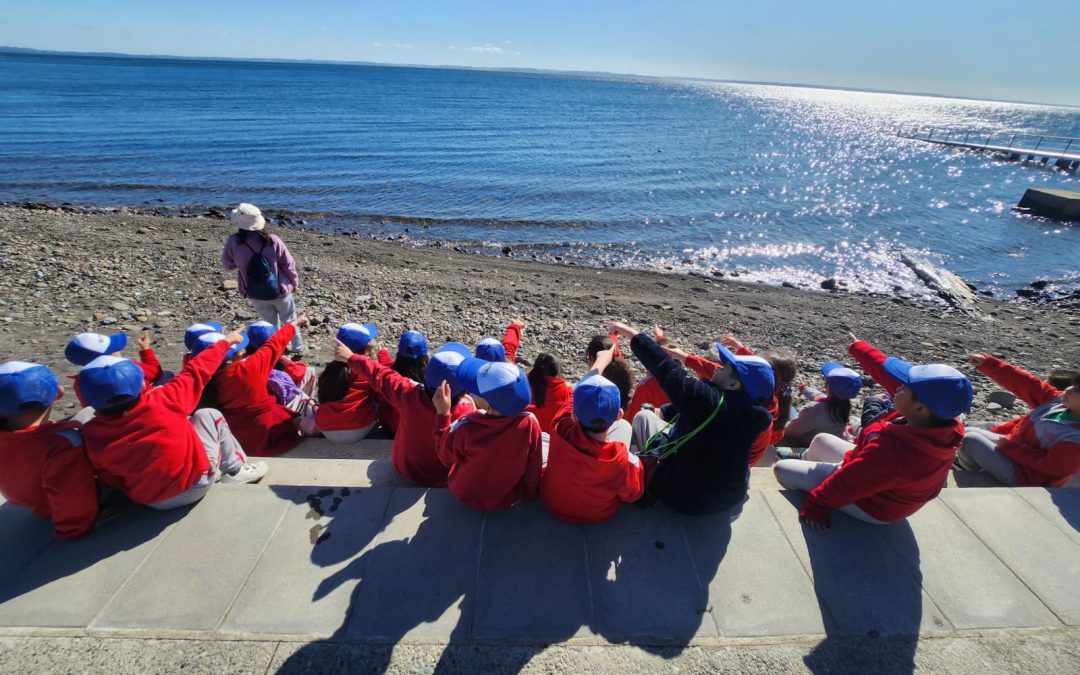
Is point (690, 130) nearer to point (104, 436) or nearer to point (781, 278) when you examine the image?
point (781, 278)

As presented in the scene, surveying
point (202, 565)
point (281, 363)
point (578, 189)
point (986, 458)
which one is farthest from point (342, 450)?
point (578, 189)

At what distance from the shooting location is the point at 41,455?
300 cm

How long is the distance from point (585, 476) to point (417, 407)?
1.41m

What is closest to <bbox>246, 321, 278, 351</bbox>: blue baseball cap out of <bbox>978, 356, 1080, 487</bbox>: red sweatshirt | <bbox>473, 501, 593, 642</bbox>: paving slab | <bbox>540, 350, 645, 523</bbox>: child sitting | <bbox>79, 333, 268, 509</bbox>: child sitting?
<bbox>79, 333, 268, 509</bbox>: child sitting

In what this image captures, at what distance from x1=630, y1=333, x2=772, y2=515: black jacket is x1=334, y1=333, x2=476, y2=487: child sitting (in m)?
1.44

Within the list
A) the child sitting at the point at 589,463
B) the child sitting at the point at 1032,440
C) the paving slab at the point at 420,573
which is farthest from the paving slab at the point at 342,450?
the child sitting at the point at 1032,440

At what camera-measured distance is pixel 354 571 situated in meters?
3.12

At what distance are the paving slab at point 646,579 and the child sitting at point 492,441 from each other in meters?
0.65

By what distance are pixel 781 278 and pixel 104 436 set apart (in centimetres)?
1711

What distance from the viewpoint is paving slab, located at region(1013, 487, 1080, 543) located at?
12.4 ft

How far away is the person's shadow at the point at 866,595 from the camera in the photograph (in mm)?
2783

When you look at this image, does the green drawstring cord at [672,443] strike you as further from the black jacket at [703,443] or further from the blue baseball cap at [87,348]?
the blue baseball cap at [87,348]

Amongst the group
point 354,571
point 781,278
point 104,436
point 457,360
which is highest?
point 457,360

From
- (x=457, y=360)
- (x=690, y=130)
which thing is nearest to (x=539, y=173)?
(x=457, y=360)
